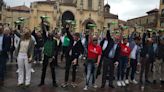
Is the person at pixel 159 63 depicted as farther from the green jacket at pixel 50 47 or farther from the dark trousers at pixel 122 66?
the green jacket at pixel 50 47

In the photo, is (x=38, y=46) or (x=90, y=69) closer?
(x=90, y=69)

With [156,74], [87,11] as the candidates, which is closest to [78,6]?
[87,11]

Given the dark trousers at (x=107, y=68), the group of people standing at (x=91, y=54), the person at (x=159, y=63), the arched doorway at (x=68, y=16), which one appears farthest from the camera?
the arched doorway at (x=68, y=16)

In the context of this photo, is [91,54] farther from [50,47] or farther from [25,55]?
[25,55]

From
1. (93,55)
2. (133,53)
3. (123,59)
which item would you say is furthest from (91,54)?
(133,53)

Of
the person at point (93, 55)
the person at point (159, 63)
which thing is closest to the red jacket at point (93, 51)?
the person at point (93, 55)

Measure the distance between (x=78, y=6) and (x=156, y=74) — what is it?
5821 centimetres

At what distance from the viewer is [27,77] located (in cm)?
1323

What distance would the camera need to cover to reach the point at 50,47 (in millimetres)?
13602

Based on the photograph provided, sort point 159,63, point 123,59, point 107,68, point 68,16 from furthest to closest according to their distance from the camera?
point 68,16 < point 159,63 < point 123,59 < point 107,68

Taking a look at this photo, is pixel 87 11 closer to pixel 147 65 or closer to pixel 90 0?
pixel 90 0

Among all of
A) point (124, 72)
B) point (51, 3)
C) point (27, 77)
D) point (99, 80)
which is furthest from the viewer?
point (51, 3)

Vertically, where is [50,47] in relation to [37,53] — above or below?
above

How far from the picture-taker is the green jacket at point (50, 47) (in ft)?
44.5
